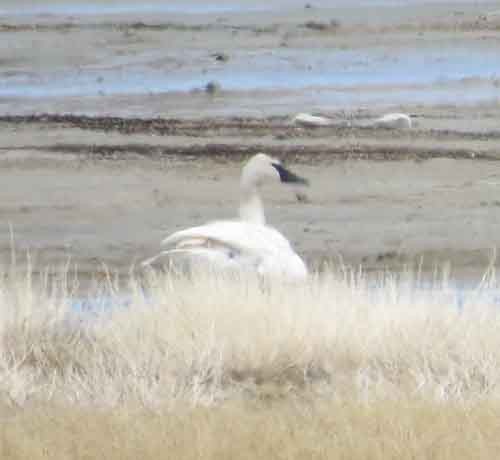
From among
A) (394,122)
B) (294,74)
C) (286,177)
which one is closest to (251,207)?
(286,177)

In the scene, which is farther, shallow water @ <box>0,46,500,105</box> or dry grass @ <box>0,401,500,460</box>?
shallow water @ <box>0,46,500,105</box>

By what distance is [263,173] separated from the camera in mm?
13438

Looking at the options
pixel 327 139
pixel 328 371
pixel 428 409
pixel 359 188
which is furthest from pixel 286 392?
pixel 327 139

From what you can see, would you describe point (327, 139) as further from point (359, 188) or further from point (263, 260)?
point (263, 260)

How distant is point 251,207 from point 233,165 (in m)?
3.75

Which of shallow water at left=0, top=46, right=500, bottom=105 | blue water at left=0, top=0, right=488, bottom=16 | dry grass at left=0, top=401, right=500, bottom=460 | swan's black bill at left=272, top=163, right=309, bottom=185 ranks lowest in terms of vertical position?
dry grass at left=0, top=401, right=500, bottom=460

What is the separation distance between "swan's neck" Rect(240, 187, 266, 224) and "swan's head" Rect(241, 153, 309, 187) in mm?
52

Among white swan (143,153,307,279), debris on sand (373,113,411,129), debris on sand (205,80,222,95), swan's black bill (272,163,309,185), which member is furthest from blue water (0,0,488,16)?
white swan (143,153,307,279)

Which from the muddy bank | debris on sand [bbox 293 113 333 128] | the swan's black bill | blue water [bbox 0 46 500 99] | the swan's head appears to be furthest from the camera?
blue water [bbox 0 46 500 99]

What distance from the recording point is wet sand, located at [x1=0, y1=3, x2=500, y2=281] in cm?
1428

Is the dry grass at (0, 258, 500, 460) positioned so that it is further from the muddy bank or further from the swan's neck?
the muddy bank

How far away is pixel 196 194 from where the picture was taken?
1578 centimetres

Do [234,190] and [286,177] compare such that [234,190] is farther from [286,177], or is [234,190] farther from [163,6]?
[163,6]

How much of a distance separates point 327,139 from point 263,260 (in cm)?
679
